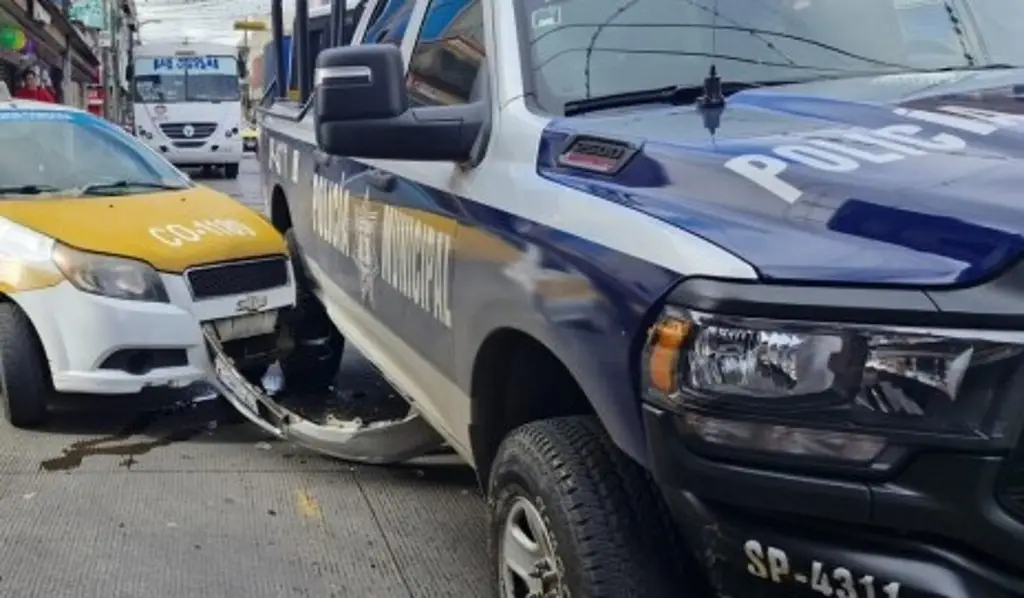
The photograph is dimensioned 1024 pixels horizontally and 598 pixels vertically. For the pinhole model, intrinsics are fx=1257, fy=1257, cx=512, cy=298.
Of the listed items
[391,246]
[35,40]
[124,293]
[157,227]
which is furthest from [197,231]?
[35,40]

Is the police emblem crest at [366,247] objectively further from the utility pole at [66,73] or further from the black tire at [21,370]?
the utility pole at [66,73]

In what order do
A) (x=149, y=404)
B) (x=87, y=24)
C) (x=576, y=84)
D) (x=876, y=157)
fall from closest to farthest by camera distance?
(x=876, y=157) → (x=576, y=84) → (x=149, y=404) → (x=87, y=24)

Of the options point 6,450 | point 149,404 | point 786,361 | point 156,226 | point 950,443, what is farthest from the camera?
point 149,404

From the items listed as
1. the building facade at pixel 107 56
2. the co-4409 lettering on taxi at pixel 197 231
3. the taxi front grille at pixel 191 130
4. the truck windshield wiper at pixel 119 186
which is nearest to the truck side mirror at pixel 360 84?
the co-4409 lettering on taxi at pixel 197 231

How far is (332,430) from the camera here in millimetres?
5059

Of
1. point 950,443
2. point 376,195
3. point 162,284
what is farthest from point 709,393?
point 162,284

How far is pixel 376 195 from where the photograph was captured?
4402mm

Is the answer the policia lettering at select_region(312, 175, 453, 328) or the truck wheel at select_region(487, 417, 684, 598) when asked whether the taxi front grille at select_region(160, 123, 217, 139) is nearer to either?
the policia lettering at select_region(312, 175, 453, 328)

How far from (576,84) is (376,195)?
4.13 feet

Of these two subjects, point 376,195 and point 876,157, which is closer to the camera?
point 876,157

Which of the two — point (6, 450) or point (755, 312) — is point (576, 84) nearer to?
point (755, 312)

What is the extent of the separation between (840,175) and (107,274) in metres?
4.14

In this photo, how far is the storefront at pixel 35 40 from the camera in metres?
21.5

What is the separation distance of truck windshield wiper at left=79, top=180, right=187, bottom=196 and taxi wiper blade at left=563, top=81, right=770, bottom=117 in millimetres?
4052
